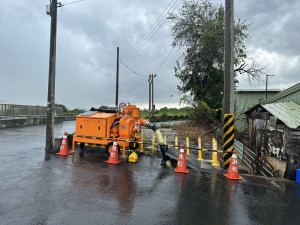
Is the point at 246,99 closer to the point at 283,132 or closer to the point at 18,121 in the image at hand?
the point at 283,132

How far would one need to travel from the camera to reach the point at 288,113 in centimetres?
981

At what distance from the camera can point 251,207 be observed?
16.0ft

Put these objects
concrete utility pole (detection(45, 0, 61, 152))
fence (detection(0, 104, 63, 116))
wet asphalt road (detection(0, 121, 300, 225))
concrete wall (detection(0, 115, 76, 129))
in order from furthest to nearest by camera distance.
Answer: fence (detection(0, 104, 63, 116)) → concrete wall (detection(0, 115, 76, 129)) → concrete utility pole (detection(45, 0, 61, 152)) → wet asphalt road (detection(0, 121, 300, 225))

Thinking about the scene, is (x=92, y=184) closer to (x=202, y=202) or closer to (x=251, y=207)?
(x=202, y=202)

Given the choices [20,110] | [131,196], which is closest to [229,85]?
[131,196]

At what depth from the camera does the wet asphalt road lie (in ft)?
13.6

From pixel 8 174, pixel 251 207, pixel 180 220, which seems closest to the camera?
pixel 180 220

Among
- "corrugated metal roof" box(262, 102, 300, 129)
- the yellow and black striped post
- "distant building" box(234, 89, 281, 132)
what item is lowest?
the yellow and black striped post

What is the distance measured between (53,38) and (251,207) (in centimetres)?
1065

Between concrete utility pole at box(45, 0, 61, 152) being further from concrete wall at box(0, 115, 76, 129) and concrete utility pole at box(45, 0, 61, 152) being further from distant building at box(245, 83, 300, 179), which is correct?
concrete wall at box(0, 115, 76, 129)

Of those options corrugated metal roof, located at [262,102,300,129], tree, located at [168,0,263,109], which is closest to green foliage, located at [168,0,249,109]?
tree, located at [168,0,263,109]

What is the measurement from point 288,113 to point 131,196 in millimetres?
8411

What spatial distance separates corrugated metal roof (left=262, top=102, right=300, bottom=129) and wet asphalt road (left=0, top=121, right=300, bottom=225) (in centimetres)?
271

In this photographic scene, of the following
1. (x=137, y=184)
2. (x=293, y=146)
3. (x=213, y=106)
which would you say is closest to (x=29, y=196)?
(x=137, y=184)
